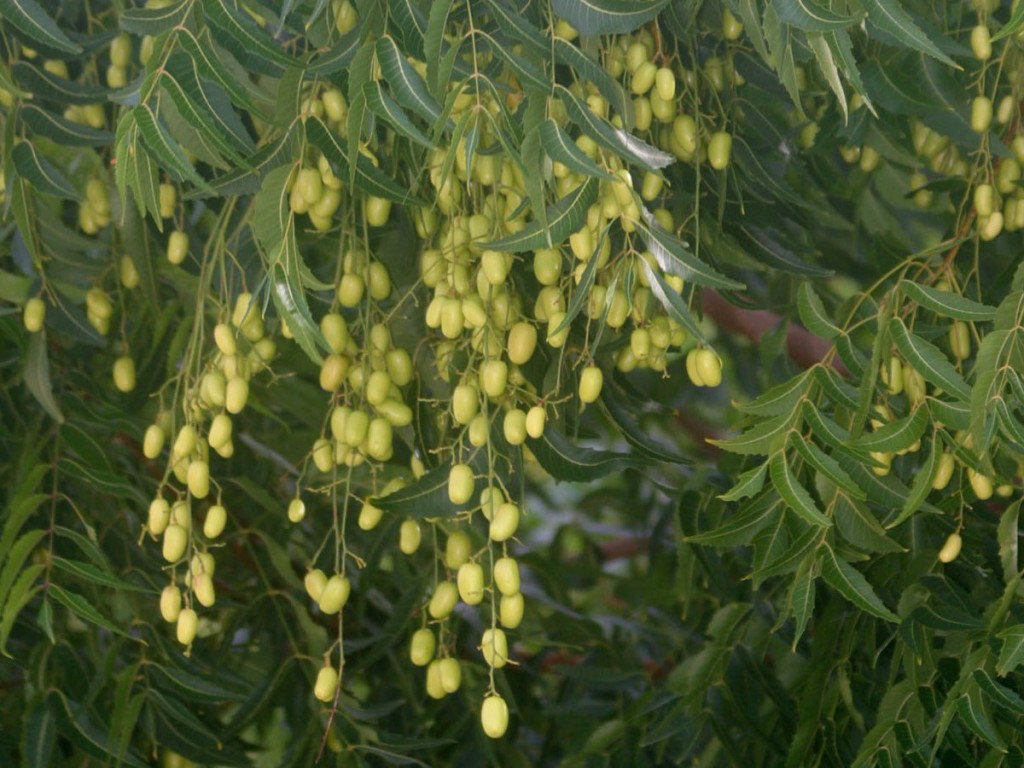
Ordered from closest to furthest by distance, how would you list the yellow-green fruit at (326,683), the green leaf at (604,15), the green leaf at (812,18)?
the green leaf at (812,18), the green leaf at (604,15), the yellow-green fruit at (326,683)

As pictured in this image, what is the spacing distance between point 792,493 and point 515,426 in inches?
8.2

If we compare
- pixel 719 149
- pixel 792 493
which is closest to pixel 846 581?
pixel 792 493

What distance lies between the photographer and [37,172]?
1.11 meters

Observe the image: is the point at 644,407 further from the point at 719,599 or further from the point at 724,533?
the point at 719,599

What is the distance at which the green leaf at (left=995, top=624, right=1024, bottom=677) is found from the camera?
0.95 meters

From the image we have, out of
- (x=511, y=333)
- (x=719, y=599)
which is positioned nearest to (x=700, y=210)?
(x=511, y=333)

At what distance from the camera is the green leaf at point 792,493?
92cm

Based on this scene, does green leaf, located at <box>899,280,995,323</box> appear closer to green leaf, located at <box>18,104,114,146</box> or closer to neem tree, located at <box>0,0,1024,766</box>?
neem tree, located at <box>0,0,1024,766</box>

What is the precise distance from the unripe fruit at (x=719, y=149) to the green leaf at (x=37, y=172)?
473 mm

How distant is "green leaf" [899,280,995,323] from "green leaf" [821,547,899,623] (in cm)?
Result: 18

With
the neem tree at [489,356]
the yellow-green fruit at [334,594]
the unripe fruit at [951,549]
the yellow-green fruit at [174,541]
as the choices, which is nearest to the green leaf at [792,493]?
the neem tree at [489,356]

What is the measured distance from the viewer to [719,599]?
5.16ft

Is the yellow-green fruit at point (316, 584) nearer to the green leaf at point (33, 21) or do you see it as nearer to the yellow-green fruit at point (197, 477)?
the yellow-green fruit at point (197, 477)

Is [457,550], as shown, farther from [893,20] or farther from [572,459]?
[893,20]
